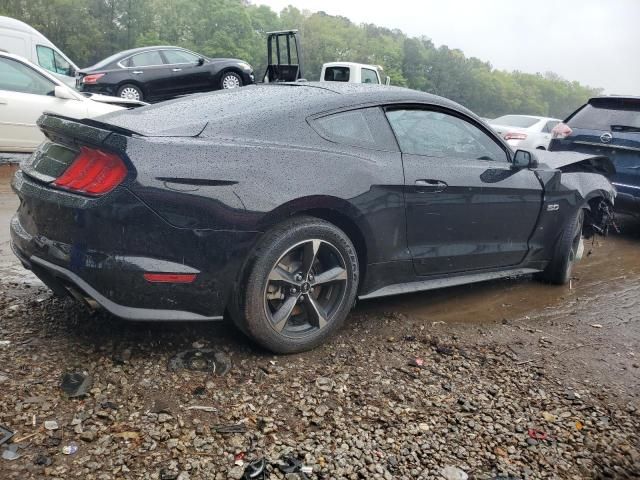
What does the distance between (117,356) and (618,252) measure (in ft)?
17.5

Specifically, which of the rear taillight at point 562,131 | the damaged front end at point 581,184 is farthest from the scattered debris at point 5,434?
the rear taillight at point 562,131

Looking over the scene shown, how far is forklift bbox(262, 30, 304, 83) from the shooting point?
14.5 metres

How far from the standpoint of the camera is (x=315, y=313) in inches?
125

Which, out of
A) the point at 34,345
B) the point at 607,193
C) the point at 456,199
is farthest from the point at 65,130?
the point at 607,193

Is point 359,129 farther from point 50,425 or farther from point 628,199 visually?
point 628,199

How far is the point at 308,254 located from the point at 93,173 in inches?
44.6

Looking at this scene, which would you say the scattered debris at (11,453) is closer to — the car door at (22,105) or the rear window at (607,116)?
the rear window at (607,116)

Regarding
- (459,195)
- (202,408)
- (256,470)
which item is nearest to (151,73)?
(459,195)

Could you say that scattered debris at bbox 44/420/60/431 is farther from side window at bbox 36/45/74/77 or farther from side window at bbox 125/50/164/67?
side window at bbox 36/45/74/77

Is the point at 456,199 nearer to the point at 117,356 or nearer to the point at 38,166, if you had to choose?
the point at 117,356

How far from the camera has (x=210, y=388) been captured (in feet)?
9.05

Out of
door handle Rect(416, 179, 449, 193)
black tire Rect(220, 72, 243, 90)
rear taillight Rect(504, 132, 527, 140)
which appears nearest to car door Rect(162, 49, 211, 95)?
black tire Rect(220, 72, 243, 90)

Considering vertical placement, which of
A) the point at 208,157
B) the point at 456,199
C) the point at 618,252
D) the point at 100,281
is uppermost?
the point at 208,157

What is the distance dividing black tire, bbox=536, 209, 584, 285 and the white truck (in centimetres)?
1217
